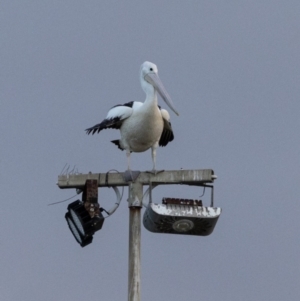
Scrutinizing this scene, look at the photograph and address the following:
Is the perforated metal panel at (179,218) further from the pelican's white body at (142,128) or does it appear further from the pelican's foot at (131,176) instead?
the pelican's white body at (142,128)

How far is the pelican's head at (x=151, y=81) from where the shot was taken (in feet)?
57.6

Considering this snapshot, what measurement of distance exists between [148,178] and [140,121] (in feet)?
4.29

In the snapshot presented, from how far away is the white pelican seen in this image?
17.2 metres

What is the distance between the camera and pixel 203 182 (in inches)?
629

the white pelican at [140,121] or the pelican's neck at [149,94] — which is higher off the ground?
the pelican's neck at [149,94]

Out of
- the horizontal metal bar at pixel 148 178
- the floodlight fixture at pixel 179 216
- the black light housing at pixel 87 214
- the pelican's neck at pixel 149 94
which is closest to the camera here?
the floodlight fixture at pixel 179 216

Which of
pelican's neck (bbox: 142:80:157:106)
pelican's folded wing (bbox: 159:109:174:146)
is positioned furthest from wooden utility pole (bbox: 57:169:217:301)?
pelican's folded wing (bbox: 159:109:174:146)

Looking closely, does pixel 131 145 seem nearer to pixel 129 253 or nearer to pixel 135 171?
pixel 135 171

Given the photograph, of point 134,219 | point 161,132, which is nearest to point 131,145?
point 161,132

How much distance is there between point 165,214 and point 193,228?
79cm

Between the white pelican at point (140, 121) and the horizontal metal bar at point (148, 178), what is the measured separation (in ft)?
2.09

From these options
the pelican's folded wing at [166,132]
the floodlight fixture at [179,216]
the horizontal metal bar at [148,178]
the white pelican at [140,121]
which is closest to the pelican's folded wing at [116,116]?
the white pelican at [140,121]

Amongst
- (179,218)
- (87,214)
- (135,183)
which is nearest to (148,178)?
(135,183)

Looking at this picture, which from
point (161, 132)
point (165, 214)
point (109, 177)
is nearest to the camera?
point (165, 214)
